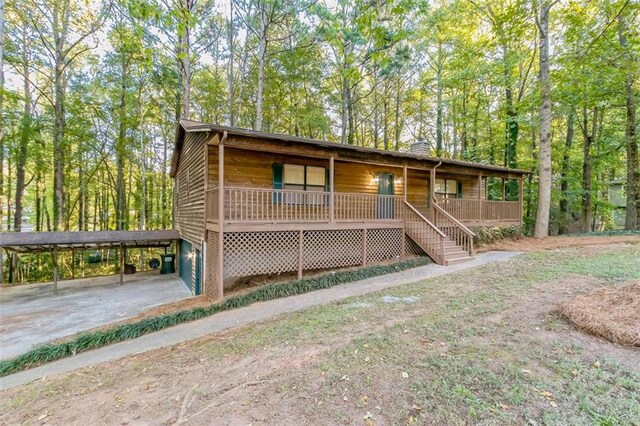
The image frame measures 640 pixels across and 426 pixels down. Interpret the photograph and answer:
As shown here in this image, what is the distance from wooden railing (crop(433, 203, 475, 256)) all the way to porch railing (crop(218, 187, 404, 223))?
189cm

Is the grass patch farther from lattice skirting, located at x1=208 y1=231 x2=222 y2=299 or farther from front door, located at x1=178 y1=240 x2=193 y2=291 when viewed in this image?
front door, located at x1=178 y1=240 x2=193 y2=291

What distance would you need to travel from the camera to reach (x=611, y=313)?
165 inches

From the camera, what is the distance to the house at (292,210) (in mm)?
8305

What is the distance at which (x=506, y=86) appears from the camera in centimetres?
1912

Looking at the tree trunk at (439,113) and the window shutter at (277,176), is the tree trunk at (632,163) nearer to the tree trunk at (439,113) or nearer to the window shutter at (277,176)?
the tree trunk at (439,113)

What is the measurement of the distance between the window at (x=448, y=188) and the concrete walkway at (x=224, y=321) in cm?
557

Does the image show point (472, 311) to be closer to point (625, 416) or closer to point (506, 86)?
point (625, 416)

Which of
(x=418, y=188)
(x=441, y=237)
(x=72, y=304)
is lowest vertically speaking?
(x=72, y=304)

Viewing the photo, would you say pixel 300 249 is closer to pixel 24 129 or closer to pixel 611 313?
pixel 611 313

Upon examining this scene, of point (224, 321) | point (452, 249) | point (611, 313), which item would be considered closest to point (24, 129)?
point (224, 321)

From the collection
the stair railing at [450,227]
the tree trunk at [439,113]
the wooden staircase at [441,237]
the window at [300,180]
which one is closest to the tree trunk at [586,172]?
the tree trunk at [439,113]

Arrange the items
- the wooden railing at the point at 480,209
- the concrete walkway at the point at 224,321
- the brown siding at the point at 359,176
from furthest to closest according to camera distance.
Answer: the wooden railing at the point at 480,209 → the brown siding at the point at 359,176 → the concrete walkway at the point at 224,321

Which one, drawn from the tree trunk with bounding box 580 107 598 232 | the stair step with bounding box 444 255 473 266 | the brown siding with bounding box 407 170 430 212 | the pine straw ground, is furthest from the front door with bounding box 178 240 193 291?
→ the tree trunk with bounding box 580 107 598 232

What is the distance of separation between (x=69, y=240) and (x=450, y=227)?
48.8 feet
